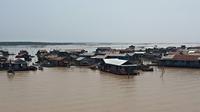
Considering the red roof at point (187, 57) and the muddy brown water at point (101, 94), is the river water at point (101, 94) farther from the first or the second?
the red roof at point (187, 57)

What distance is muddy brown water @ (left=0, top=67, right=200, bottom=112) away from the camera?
44.0ft

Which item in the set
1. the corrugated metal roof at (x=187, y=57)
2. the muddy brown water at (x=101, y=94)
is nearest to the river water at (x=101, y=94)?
the muddy brown water at (x=101, y=94)

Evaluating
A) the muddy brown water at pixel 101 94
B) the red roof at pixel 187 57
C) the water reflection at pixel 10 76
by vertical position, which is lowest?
the water reflection at pixel 10 76

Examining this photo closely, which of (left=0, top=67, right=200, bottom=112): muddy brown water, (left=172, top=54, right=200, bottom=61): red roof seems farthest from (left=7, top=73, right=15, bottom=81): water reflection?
(left=172, top=54, right=200, bottom=61): red roof

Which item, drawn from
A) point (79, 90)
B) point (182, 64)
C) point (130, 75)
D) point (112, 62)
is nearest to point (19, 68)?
point (112, 62)

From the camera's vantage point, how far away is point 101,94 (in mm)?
16094

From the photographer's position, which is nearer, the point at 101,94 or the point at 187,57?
the point at 101,94

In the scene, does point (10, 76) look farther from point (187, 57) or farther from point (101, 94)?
point (187, 57)

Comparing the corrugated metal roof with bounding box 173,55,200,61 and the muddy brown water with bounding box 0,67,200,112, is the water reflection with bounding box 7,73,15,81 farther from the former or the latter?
the corrugated metal roof with bounding box 173,55,200,61

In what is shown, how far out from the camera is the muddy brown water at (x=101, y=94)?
13406mm

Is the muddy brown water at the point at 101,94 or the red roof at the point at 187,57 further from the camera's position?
the red roof at the point at 187,57

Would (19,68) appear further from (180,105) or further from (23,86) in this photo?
(180,105)

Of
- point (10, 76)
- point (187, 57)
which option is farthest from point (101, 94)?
point (187, 57)

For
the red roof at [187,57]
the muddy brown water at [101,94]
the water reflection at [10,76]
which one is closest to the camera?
the muddy brown water at [101,94]
